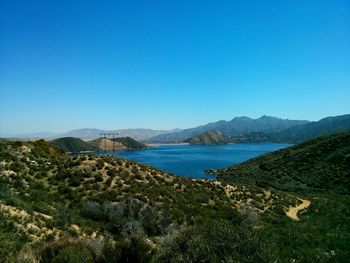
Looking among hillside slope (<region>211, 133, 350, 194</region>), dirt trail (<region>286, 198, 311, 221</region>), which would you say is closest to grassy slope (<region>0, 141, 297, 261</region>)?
dirt trail (<region>286, 198, 311, 221</region>)

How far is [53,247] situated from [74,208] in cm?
1074

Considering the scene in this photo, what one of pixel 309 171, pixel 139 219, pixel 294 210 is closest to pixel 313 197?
pixel 294 210

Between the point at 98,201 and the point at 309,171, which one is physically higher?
the point at 98,201

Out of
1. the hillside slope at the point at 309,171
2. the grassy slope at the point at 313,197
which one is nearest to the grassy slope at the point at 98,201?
the grassy slope at the point at 313,197

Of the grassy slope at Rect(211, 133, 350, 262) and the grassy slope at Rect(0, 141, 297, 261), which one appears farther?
the grassy slope at Rect(211, 133, 350, 262)

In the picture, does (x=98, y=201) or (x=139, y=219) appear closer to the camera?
(x=139, y=219)

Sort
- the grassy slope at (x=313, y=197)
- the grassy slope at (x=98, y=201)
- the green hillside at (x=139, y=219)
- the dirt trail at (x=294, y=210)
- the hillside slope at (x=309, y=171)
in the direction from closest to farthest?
the green hillside at (x=139, y=219)
the grassy slope at (x=98, y=201)
the grassy slope at (x=313, y=197)
the dirt trail at (x=294, y=210)
the hillside slope at (x=309, y=171)

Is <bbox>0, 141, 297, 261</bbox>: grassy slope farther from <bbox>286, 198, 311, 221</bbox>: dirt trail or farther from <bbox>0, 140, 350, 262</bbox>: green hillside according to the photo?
<bbox>286, 198, 311, 221</bbox>: dirt trail

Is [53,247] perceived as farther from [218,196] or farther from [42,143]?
[42,143]

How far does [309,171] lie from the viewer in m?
61.4

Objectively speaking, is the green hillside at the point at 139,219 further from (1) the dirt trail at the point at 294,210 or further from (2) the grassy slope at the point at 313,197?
(1) the dirt trail at the point at 294,210

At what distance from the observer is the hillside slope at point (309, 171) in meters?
50.6

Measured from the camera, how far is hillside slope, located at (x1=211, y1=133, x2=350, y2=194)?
1993 inches

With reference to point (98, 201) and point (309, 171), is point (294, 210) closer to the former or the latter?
point (98, 201)
